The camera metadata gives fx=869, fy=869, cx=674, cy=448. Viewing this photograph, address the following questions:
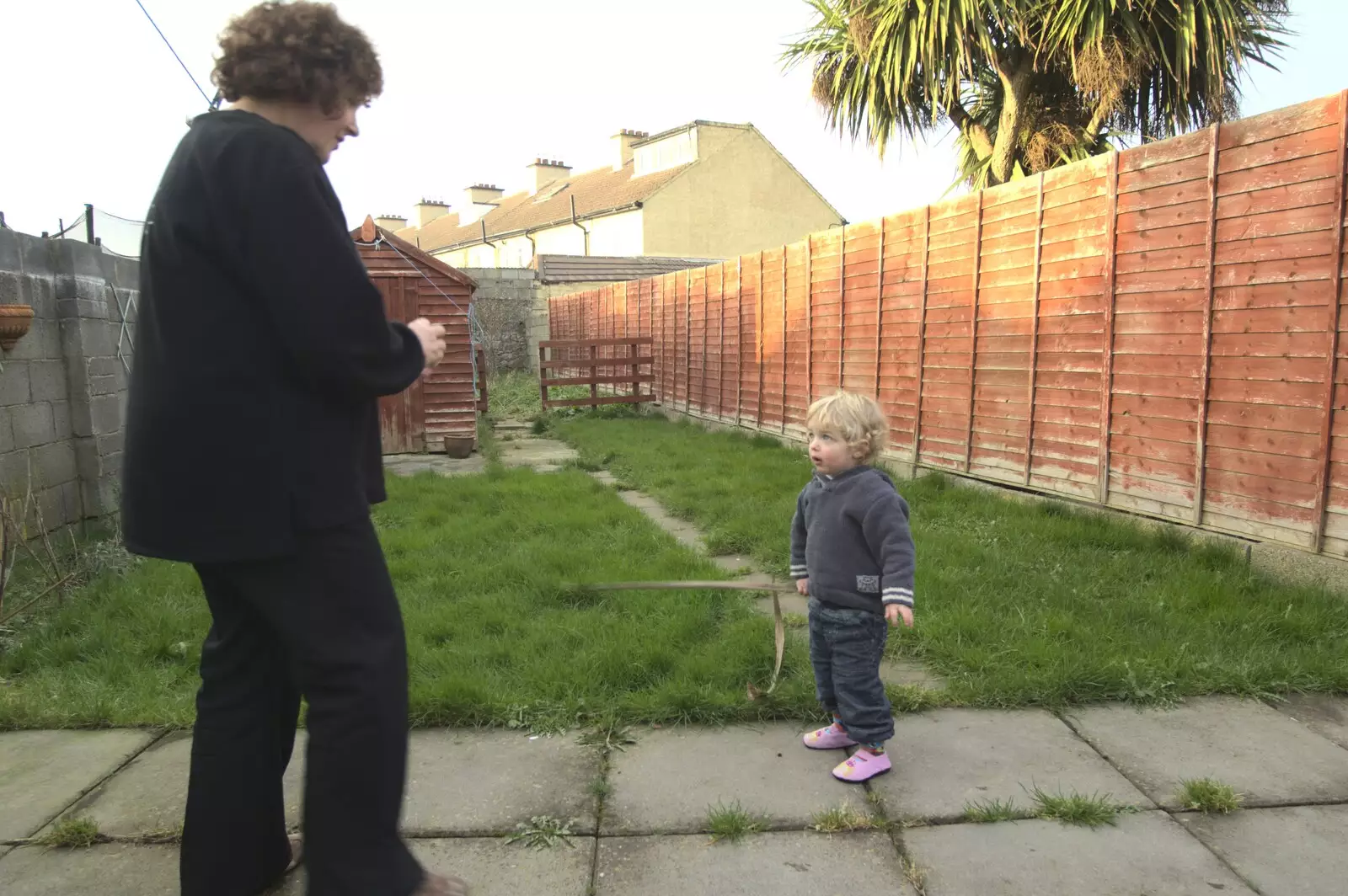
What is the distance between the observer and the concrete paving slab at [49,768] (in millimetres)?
2363

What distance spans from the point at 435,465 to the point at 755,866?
7545mm

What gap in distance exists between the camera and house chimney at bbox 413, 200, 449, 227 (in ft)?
172

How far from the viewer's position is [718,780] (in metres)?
2.50

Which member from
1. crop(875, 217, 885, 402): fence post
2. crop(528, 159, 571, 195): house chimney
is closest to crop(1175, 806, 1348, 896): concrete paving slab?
crop(875, 217, 885, 402): fence post

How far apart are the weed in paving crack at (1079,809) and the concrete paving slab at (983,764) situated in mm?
42

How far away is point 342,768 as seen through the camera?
1.60 m

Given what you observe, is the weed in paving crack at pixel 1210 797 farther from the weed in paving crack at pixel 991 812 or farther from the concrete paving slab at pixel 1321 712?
the concrete paving slab at pixel 1321 712

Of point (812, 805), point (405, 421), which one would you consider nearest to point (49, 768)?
point (812, 805)

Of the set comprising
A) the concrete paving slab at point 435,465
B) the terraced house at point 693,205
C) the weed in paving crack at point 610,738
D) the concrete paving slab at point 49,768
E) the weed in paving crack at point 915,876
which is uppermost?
the terraced house at point 693,205

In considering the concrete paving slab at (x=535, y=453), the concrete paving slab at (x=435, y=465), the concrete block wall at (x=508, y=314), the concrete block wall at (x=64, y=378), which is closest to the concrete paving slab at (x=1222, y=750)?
the concrete block wall at (x=64, y=378)

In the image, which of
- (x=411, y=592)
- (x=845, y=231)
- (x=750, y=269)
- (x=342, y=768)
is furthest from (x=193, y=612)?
(x=750, y=269)

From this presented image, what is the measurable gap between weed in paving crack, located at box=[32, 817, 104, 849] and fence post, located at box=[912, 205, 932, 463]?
20.1 ft

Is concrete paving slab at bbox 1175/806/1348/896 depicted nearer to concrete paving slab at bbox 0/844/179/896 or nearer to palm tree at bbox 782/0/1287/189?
concrete paving slab at bbox 0/844/179/896

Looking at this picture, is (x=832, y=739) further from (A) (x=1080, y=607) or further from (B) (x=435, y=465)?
(B) (x=435, y=465)
